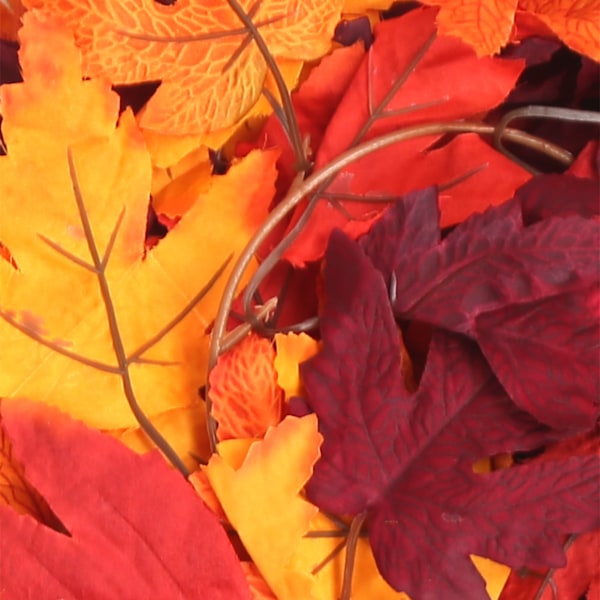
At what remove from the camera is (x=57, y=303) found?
277 mm

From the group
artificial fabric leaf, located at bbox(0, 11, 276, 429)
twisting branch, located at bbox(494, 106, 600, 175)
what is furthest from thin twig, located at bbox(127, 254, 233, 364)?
twisting branch, located at bbox(494, 106, 600, 175)

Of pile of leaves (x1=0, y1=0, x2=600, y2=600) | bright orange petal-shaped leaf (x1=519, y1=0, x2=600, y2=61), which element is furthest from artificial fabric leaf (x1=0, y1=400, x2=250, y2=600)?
bright orange petal-shaped leaf (x1=519, y1=0, x2=600, y2=61)

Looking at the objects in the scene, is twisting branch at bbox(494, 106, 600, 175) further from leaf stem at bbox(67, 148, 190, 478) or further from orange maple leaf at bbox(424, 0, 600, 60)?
leaf stem at bbox(67, 148, 190, 478)

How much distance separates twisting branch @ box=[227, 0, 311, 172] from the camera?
281mm

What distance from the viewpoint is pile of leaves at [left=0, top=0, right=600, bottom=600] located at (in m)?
0.26

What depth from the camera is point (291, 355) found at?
28 cm

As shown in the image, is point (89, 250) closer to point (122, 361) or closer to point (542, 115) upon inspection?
point (122, 361)

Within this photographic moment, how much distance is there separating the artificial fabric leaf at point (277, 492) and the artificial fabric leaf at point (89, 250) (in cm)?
4

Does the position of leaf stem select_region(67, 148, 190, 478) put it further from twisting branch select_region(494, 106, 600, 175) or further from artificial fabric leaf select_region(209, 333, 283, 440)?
twisting branch select_region(494, 106, 600, 175)


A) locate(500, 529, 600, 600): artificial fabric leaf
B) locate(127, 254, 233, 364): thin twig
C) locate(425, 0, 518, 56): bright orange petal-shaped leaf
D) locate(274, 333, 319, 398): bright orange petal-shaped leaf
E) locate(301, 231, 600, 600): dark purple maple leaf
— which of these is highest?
locate(425, 0, 518, 56): bright orange petal-shaped leaf

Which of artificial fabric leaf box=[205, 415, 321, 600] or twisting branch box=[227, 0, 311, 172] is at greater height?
twisting branch box=[227, 0, 311, 172]

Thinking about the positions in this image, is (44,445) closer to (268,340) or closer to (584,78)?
(268,340)

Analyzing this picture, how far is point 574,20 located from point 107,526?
0.24 m

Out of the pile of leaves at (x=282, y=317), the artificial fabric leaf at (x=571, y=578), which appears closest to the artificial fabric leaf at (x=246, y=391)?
the pile of leaves at (x=282, y=317)
